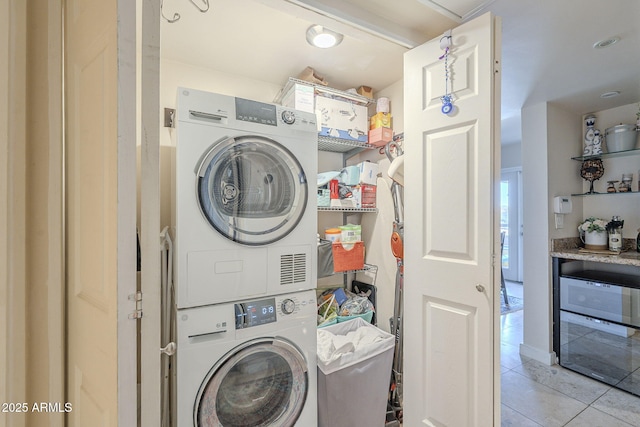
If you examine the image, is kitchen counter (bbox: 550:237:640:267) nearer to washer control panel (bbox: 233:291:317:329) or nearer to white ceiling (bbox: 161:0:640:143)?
white ceiling (bbox: 161:0:640:143)

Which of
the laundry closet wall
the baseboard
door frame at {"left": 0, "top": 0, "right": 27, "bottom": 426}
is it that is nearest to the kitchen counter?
the baseboard

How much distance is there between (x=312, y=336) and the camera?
4.99 feet

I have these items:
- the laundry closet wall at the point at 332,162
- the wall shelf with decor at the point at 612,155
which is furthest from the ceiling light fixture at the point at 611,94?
the laundry closet wall at the point at 332,162

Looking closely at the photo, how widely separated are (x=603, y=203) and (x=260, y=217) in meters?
3.47

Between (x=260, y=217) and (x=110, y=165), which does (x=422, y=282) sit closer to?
(x=260, y=217)

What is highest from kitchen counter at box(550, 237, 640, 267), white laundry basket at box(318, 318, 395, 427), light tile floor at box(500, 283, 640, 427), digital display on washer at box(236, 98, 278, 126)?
digital display on washer at box(236, 98, 278, 126)

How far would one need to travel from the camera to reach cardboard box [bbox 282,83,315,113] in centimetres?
186

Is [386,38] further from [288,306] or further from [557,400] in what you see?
[557,400]

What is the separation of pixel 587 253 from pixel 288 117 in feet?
9.59

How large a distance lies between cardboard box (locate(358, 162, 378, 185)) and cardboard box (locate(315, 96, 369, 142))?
0.19m

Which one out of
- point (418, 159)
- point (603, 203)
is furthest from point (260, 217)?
point (603, 203)

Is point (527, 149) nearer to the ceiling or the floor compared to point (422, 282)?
nearer to the ceiling

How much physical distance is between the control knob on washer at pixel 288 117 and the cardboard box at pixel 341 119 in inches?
18.1

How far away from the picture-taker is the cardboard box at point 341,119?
1960 mm
